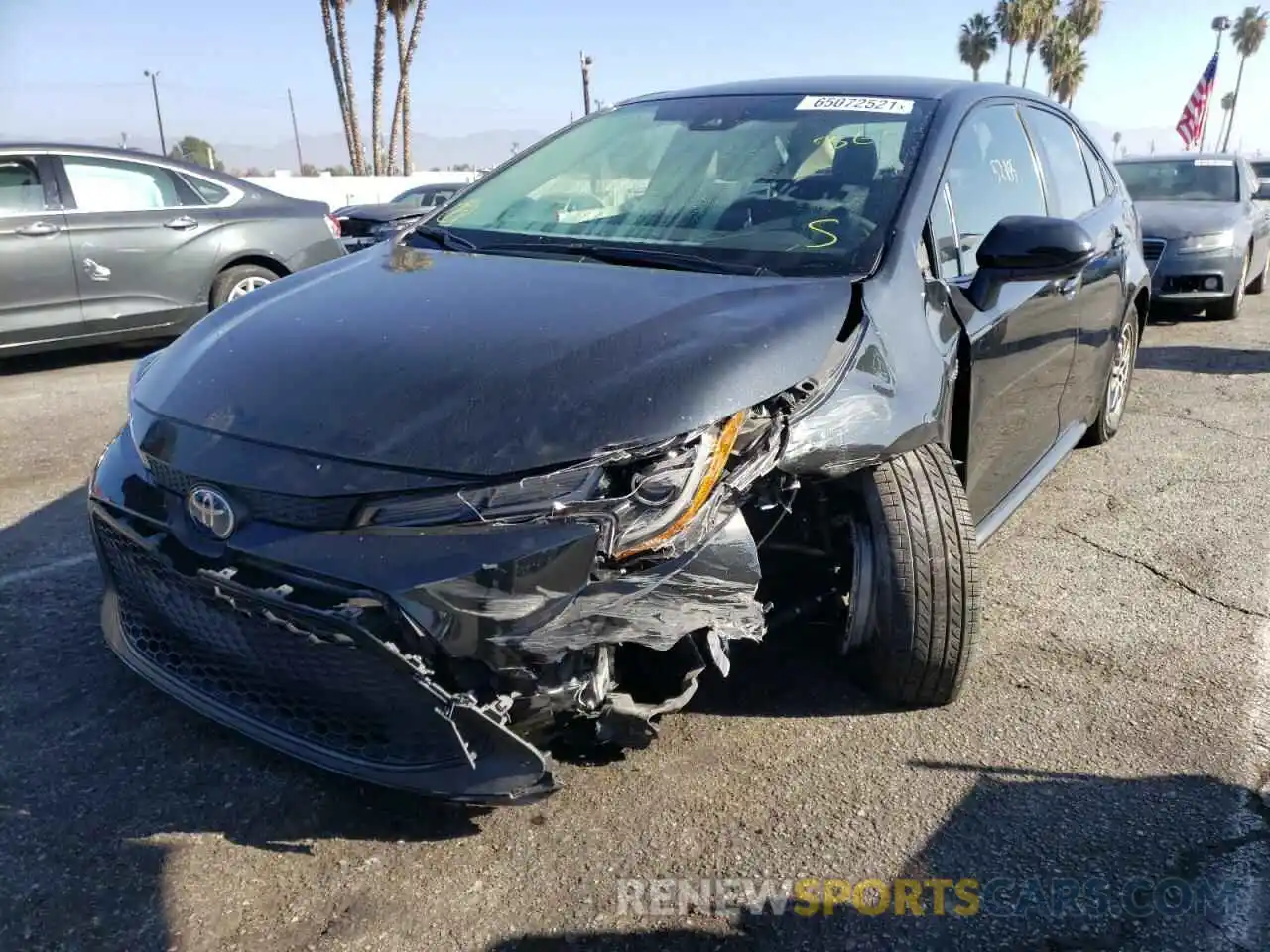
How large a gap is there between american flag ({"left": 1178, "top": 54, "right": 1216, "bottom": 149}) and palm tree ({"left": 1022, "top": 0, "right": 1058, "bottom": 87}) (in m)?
26.2

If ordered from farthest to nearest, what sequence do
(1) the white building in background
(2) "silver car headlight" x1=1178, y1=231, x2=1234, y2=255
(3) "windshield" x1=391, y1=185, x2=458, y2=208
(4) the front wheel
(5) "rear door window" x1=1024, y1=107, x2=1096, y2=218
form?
(1) the white building in background → (3) "windshield" x1=391, y1=185, x2=458, y2=208 → (2) "silver car headlight" x1=1178, y1=231, x2=1234, y2=255 → (5) "rear door window" x1=1024, y1=107, x2=1096, y2=218 → (4) the front wheel

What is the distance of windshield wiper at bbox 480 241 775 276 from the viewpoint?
8.60ft

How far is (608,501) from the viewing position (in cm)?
185

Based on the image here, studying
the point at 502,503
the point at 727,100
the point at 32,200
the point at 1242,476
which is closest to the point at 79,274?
the point at 32,200

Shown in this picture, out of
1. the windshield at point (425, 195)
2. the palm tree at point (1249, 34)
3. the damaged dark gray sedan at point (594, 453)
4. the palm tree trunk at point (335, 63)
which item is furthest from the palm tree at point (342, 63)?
the palm tree at point (1249, 34)

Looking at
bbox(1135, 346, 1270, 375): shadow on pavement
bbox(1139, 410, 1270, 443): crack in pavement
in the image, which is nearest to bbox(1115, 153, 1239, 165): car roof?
bbox(1135, 346, 1270, 375): shadow on pavement

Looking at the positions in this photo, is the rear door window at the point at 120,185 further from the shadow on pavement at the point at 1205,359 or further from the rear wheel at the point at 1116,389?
the shadow on pavement at the point at 1205,359

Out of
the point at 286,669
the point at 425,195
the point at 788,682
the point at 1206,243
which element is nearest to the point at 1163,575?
the point at 788,682

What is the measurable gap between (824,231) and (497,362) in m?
1.07

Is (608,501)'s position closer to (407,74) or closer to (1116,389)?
(1116,389)

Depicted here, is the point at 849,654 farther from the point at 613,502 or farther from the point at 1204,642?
the point at 1204,642

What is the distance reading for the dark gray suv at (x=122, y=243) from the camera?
249 inches

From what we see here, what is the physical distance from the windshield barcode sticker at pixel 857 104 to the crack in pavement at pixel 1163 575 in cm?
184

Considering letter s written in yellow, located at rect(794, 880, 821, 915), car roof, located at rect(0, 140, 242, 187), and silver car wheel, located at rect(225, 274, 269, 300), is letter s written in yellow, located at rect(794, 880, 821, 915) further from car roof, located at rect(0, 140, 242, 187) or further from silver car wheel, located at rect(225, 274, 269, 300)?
car roof, located at rect(0, 140, 242, 187)
